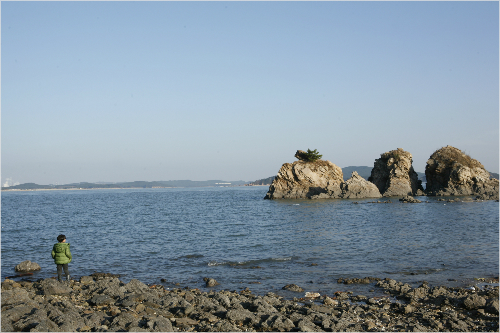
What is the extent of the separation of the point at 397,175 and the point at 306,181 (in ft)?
62.5

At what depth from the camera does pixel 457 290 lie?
504 inches

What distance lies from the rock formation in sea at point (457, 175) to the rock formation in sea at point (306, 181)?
21.1 m

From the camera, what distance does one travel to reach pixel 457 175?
72625 mm

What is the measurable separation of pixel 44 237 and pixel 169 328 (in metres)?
24.0

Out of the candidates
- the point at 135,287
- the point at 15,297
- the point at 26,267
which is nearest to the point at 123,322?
the point at 15,297

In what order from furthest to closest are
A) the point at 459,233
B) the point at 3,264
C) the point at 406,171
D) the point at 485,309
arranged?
1. the point at 406,171
2. the point at 459,233
3. the point at 3,264
4. the point at 485,309

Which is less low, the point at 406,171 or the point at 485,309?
the point at 406,171

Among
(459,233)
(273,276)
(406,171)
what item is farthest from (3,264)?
(406,171)

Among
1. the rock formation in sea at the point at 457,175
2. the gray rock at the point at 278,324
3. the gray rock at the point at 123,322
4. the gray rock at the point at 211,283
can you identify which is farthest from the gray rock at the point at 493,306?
the rock formation in sea at the point at 457,175

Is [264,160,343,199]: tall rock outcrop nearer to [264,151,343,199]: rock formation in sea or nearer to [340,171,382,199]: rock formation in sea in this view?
[264,151,343,199]: rock formation in sea

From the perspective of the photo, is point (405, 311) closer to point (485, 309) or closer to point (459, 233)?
point (485, 309)

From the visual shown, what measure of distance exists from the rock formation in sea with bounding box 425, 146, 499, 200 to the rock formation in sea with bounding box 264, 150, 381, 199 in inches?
578

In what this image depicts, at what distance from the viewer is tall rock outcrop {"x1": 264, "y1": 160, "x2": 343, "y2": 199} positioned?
72.2 meters

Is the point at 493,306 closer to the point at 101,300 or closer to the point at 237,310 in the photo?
the point at 237,310
